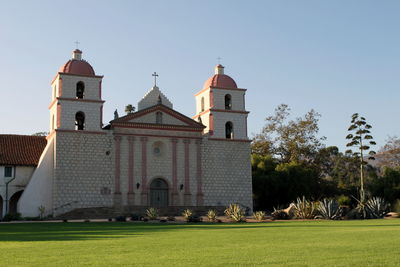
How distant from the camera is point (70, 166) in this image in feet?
123

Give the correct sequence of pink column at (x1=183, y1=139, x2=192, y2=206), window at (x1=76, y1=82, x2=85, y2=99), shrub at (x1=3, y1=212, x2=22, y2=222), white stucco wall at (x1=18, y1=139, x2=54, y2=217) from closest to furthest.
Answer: shrub at (x1=3, y1=212, x2=22, y2=222) → white stucco wall at (x1=18, y1=139, x2=54, y2=217) → window at (x1=76, y1=82, x2=85, y2=99) → pink column at (x1=183, y1=139, x2=192, y2=206)

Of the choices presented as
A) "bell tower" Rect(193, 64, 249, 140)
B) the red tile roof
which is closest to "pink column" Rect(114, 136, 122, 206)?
the red tile roof

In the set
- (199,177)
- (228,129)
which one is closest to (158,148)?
(199,177)

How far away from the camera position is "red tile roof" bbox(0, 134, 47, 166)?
39.8 m

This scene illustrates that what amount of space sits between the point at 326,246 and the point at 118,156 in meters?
29.0

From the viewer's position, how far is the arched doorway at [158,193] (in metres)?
40.2

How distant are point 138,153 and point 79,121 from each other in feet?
16.6

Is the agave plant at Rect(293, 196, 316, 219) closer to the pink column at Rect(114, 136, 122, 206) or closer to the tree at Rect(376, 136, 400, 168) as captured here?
the pink column at Rect(114, 136, 122, 206)

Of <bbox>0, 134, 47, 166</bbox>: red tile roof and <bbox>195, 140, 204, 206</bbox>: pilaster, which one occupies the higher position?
<bbox>0, 134, 47, 166</bbox>: red tile roof

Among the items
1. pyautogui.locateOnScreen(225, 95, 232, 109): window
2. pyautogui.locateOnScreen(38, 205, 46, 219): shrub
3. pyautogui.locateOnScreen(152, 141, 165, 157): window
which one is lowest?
pyautogui.locateOnScreen(38, 205, 46, 219): shrub

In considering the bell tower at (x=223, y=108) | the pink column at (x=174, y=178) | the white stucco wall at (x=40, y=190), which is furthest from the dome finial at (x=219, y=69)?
the white stucco wall at (x=40, y=190)

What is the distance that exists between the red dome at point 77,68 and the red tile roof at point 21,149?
22.1ft

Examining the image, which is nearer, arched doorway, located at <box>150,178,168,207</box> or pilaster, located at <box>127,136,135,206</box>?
pilaster, located at <box>127,136,135,206</box>

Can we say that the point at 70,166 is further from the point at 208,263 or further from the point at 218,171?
the point at 208,263
